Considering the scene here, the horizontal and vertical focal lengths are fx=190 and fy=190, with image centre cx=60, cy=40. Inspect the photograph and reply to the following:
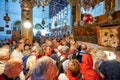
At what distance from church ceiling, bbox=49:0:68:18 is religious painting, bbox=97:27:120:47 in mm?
12737

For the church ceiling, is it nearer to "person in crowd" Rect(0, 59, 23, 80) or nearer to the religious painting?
the religious painting

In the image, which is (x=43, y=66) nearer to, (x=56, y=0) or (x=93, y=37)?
(x=93, y=37)

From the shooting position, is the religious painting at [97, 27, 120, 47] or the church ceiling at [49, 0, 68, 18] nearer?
the religious painting at [97, 27, 120, 47]

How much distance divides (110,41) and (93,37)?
54.0 inches

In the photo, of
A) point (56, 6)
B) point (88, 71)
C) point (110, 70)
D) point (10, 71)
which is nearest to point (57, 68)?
point (10, 71)

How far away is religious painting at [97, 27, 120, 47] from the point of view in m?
5.48

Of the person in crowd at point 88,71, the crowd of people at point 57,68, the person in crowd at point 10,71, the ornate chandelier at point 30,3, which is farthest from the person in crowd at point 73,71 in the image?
the ornate chandelier at point 30,3

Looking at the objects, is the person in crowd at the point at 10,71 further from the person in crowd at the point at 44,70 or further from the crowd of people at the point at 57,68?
the person in crowd at the point at 44,70

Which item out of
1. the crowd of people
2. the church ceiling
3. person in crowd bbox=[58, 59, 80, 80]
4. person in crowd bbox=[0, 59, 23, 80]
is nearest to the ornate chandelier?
the crowd of people

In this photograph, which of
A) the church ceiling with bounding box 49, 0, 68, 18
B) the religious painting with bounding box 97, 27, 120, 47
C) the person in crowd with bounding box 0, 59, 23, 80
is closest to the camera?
the person in crowd with bounding box 0, 59, 23, 80

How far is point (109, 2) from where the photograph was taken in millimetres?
7484

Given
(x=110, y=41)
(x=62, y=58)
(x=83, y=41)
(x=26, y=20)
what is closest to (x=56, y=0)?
(x=26, y=20)

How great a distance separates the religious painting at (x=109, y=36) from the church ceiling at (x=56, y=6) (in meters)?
12.7

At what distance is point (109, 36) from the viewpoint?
5.93 metres
